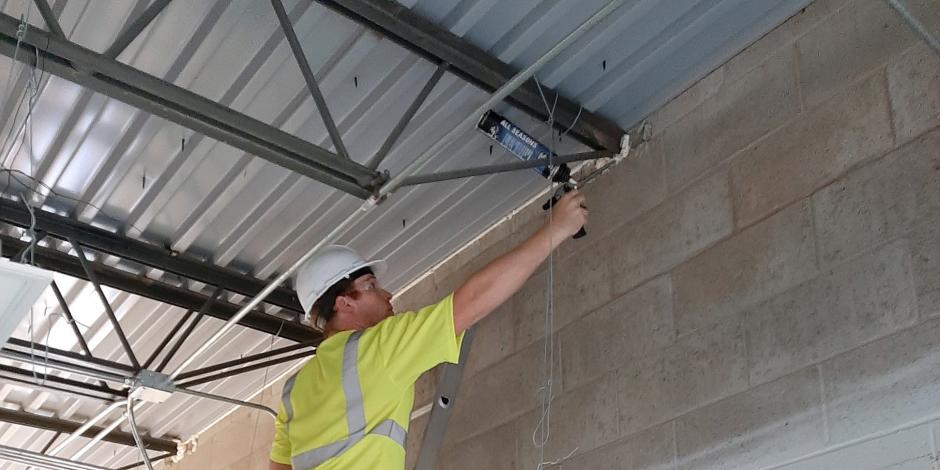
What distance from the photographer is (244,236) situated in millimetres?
4859

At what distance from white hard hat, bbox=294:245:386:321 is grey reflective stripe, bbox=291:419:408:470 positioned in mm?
716

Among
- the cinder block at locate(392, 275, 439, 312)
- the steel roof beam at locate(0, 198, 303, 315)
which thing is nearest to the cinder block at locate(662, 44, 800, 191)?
the cinder block at locate(392, 275, 439, 312)

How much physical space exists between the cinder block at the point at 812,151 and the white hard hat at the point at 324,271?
52.3 inches

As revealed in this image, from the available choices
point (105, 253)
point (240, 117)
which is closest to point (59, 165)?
point (105, 253)

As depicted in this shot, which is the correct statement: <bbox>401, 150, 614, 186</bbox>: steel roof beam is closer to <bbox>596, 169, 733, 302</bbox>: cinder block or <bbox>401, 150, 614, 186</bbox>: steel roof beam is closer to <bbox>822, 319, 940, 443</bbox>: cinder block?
<bbox>596, 169, 733, 302</bbox>: cinder block

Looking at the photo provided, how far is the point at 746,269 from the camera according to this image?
10.4 ft

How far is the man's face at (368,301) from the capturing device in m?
3.45

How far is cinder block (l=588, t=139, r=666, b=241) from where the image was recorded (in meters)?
3.74

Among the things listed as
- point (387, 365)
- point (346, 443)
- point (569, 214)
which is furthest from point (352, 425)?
point (569, 214)

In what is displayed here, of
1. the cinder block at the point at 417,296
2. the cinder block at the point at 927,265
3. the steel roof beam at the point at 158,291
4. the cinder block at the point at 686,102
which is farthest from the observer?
the cinder block at the point at 417,296

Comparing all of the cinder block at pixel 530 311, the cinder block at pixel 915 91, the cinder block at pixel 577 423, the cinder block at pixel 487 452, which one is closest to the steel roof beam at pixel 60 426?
the cinder block at pixel 487 452

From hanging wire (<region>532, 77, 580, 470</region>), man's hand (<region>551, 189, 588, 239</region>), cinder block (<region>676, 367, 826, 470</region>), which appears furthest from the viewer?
hanging wire (<region>532, 77, 580, 470</region>)

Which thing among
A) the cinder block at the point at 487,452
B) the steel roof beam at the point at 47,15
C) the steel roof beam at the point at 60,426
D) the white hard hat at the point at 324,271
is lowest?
the cinder block at the point at 487,452

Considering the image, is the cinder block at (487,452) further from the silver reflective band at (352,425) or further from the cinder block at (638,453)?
the silver reflective band at (352,425)
